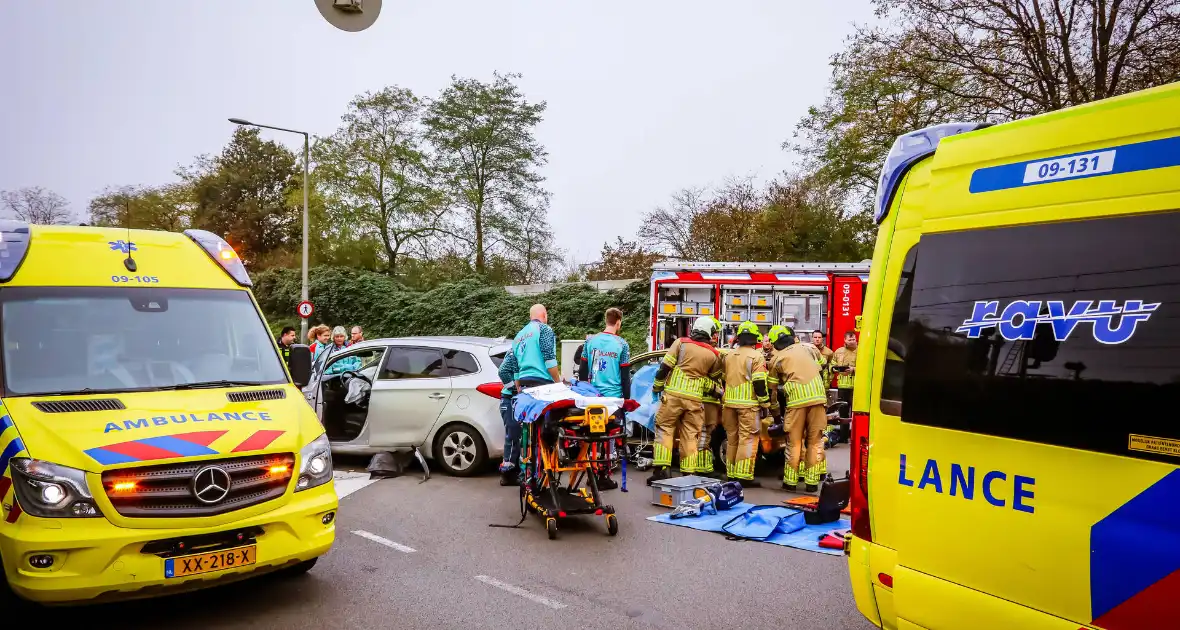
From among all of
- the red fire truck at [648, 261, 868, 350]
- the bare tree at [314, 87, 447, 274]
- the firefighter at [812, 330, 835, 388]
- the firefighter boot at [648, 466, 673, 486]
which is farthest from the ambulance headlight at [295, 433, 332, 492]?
the bare tree at [314, 87, 447, 274]

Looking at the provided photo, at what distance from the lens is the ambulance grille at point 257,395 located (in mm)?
4992

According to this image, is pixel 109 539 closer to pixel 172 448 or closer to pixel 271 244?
pixel 172 448

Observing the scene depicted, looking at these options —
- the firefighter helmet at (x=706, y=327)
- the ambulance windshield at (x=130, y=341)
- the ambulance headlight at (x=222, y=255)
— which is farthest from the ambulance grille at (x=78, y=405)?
the firefighter helmet at (x=706, y=327)

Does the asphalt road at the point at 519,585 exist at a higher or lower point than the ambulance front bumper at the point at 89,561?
lower

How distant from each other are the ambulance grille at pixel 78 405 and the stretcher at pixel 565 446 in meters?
3.15

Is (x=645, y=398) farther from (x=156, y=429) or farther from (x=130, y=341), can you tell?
(x=156, y=429)

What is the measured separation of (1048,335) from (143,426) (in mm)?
4453

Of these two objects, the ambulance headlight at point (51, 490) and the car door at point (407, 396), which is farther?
the car door at point (407, 396)

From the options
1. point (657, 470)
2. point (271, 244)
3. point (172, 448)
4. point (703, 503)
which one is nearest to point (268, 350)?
point (172, 448)

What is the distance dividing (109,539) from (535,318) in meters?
4.88

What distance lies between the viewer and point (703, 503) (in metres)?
7.37

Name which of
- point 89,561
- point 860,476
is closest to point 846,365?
point 860,476

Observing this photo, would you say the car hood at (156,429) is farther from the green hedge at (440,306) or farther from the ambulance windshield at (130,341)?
the green hedge at (440,306)

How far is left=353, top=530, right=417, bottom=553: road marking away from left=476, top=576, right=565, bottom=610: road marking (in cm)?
95
